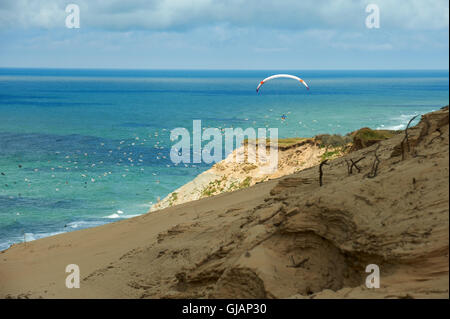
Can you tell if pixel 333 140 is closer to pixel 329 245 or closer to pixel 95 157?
pixel 329 245

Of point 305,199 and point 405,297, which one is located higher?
point 305,199

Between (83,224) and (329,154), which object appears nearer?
(329,154)

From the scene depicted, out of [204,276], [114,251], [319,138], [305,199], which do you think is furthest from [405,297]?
[319,138]

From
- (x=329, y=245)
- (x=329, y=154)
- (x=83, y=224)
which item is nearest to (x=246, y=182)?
(x=329, y=154)

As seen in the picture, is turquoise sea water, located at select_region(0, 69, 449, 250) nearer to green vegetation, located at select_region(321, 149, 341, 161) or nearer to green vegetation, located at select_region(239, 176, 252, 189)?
green vegetation, located at select_region(239, 176, 252, 189)

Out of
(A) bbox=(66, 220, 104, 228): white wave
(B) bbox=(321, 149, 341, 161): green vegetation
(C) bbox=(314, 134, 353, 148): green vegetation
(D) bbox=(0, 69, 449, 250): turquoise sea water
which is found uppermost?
(C) bbox=(314, 134, 353, 148): green vegetation

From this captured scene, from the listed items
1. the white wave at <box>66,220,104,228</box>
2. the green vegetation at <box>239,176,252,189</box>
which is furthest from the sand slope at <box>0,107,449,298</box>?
the green vegetation at <box>239,176,252,189</box>

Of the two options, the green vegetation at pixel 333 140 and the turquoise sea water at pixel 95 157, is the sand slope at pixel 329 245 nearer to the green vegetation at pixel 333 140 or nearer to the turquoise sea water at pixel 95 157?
the turquoise sea water at pixel 95 157

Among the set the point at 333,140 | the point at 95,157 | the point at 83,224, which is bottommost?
the point at 83,224

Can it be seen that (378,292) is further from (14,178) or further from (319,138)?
(14,178)
